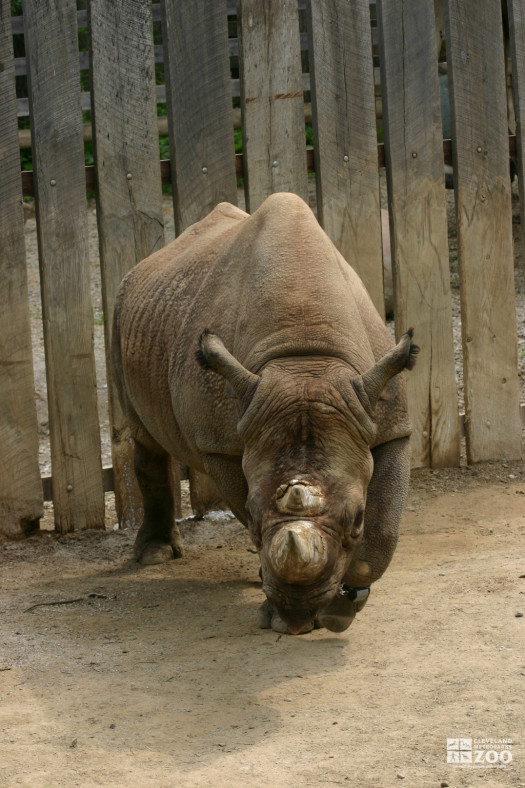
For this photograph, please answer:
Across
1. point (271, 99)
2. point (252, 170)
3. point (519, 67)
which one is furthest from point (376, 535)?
point (519, 67)

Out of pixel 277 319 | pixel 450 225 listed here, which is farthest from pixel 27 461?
pixel 450 225

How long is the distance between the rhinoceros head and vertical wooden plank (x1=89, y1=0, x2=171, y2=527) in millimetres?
2821

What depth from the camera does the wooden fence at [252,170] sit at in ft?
21.9

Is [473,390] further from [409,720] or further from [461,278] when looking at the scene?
[409,720]

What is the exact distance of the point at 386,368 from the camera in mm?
4043

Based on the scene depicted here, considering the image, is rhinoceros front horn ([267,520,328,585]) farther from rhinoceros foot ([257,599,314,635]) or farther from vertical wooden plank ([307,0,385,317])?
vertical wooden plank ([307,0,385,317])

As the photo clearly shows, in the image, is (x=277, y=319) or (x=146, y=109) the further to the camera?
(x=146, y=109)

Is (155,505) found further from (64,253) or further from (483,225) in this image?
(483,225)

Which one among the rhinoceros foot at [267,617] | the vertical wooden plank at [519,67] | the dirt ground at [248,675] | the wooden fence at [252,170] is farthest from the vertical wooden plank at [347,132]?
the rhinoceros foot at [267,617]

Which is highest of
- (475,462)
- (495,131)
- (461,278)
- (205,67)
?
(205,67)

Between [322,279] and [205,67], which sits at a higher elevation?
[205,67]

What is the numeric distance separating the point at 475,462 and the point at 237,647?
341 centimetres

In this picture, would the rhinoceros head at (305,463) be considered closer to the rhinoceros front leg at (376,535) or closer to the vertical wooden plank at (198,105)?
the rhinoceros front leg at (376,535)

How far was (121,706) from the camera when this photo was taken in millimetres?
3889
